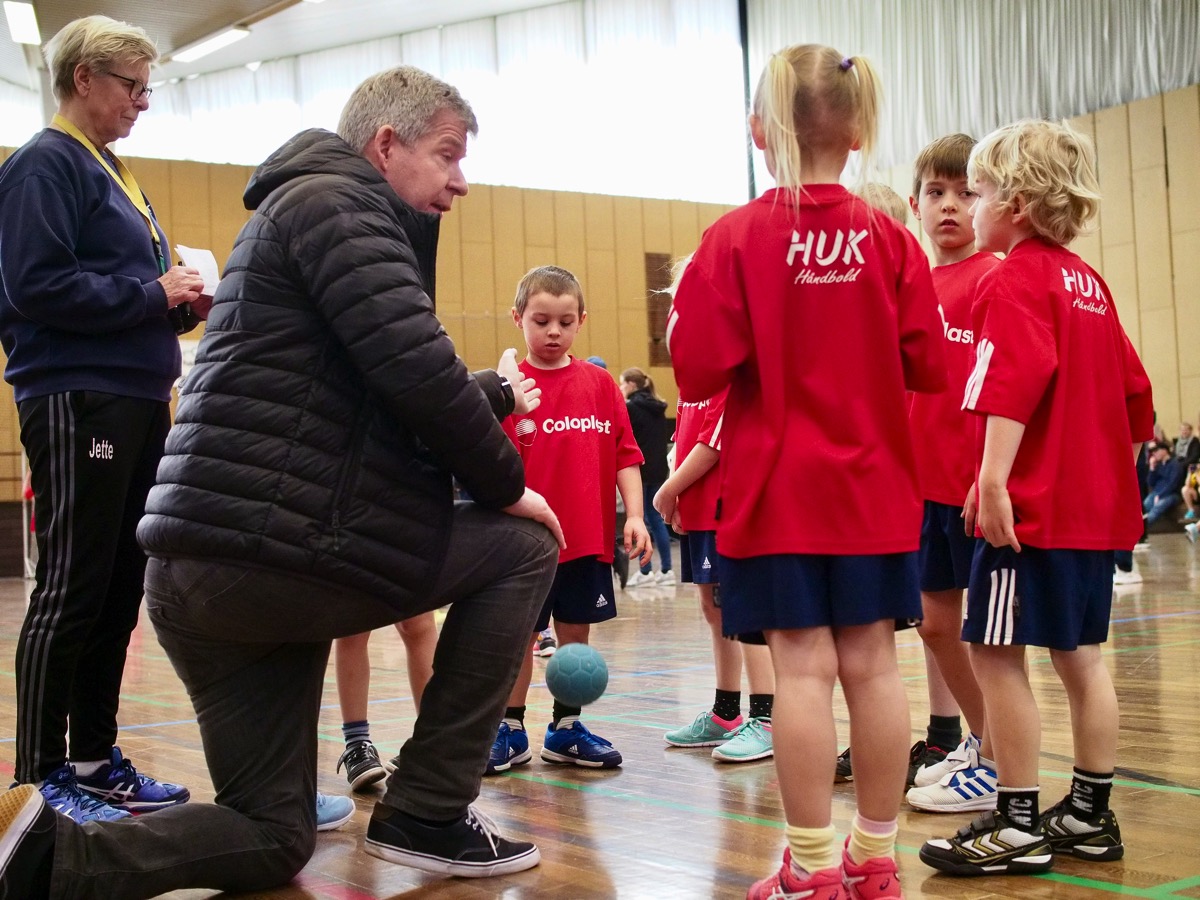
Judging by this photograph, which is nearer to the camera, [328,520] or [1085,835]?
[328,520]

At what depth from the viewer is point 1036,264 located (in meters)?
2.39

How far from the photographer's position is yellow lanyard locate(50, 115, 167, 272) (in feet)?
9.28

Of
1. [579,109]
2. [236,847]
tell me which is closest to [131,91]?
[236,847]

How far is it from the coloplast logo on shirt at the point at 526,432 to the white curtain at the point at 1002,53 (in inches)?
495

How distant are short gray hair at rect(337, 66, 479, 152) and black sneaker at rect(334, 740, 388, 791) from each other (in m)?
1.51

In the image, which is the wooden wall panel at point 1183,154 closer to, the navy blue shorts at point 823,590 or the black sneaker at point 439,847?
the navy blue shorts at point 823,590

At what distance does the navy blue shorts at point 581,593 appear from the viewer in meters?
3.54

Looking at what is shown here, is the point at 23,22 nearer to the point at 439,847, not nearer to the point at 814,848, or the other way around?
the point at 439,847

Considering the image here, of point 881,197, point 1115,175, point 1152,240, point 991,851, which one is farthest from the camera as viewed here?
point 1115,175

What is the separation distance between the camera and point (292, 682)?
2299 millimetres

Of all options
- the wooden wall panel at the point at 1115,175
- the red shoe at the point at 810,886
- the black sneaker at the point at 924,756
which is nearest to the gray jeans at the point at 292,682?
the red shoe at the point at 810,886

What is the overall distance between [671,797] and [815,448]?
1.25 metres

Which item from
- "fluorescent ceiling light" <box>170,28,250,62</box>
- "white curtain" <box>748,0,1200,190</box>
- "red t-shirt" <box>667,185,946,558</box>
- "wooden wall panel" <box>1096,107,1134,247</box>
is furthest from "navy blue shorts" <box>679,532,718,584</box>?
"wooden wall panel" <box>1096,107,1134,247</box>

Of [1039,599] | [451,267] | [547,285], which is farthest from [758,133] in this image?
[451,267]
